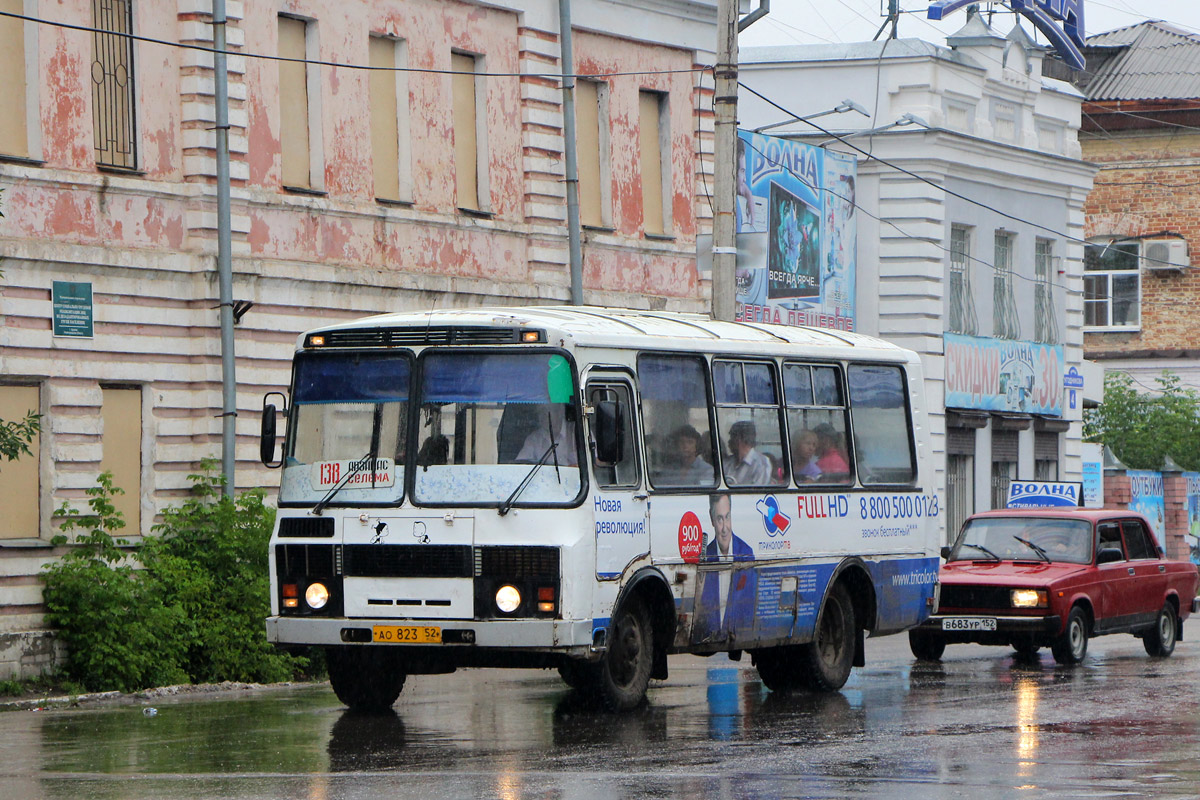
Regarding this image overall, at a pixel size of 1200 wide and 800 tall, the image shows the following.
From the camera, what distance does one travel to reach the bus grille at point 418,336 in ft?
48.5

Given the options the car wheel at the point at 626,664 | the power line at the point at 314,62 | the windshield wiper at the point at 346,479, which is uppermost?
the power line at the point at 314,62

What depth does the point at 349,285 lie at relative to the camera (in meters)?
22.7

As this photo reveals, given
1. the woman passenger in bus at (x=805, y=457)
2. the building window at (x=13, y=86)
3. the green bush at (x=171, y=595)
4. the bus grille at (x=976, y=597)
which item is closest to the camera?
the woman passenger in bus at (x=805, y=457)

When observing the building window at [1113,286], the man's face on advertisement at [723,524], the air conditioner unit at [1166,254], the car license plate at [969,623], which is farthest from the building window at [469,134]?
the building window at [1113,286]

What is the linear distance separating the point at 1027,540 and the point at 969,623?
1.63m

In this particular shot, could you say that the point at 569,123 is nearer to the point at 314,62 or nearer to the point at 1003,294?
the point at 314,62

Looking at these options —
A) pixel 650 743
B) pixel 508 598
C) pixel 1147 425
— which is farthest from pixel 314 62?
pixel 1147 425

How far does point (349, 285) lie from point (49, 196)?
405cm

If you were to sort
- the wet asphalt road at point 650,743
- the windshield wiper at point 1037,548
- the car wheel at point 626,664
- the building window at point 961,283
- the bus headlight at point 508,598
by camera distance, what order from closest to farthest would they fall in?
1. the wet asphalt road at point 650,743
2. the bus headlight at point 508,598
3. the car wheel at point 626,664
4. the windshield wiper at point 1037,548
5. the building window at point 961,283

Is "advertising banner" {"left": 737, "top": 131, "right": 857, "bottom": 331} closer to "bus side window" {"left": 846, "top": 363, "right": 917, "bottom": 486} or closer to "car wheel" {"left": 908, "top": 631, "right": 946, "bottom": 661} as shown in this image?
"car wheel" {"left": 908, "top": 631, "right": 946, "bottom": 661}

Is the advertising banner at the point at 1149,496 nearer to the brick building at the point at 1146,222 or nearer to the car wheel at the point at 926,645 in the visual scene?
the brick building at the point at 1146,222

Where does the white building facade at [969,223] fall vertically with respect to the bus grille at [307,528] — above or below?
above

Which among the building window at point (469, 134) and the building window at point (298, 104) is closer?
the building window at point (298, 104)

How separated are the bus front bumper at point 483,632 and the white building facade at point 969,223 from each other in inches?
846
